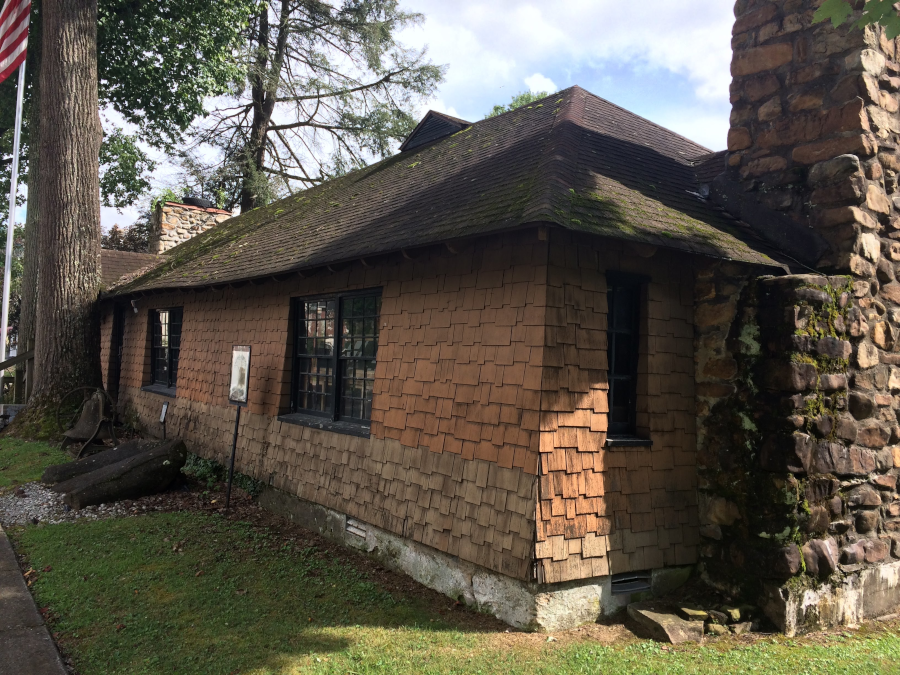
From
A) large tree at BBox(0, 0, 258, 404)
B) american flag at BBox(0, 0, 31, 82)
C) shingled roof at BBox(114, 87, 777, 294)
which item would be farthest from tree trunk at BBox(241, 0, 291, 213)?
shingled roof at BBox(114, 87, 777, 294)

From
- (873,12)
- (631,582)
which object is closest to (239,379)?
(631,582)

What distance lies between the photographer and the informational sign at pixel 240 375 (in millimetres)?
7969

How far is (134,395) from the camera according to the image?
13.6m

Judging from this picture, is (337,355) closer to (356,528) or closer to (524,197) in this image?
(356,528)

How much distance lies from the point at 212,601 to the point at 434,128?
9.07 m

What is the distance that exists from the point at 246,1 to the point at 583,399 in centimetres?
1826

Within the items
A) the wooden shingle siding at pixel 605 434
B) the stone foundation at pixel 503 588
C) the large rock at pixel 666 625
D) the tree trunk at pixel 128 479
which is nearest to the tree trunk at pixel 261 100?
the tree trunk at pixel 128 479

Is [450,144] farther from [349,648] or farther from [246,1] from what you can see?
[246,1]

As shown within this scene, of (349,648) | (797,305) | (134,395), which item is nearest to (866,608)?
(797,305)

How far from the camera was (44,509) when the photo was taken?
7766 millimetres

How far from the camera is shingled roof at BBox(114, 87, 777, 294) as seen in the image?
5.35m

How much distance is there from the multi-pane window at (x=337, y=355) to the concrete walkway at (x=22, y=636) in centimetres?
340

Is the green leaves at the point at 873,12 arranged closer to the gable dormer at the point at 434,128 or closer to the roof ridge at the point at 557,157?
the roof ridge at the point at 557,157

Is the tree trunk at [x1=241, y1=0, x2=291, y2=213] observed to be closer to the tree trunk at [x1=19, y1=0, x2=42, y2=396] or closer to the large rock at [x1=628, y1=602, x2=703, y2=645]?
the tree trunk at [x1=19, y1=0, x2=42, y2=396]
